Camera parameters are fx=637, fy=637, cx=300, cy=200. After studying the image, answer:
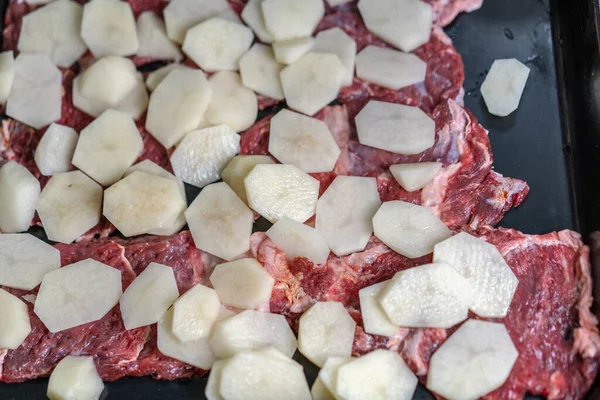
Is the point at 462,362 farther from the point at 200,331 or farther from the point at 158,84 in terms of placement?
the point at 158,84

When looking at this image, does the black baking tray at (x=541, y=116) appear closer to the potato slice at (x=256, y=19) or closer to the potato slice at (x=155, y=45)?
the potato slice at (x=256, y=19)

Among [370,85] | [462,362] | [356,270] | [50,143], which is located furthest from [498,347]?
[50,143]

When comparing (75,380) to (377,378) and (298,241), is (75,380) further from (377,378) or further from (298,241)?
(377,378)

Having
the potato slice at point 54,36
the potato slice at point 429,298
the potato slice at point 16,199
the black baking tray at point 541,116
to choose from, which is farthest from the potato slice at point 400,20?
the potato slice at point 16,199

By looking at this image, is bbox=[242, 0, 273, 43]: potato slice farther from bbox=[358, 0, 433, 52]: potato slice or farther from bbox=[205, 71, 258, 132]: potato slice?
bbox=[358, 0, 433, 52]: potato slice

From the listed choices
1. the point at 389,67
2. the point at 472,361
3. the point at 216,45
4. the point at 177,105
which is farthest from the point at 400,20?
the point at 472,361
